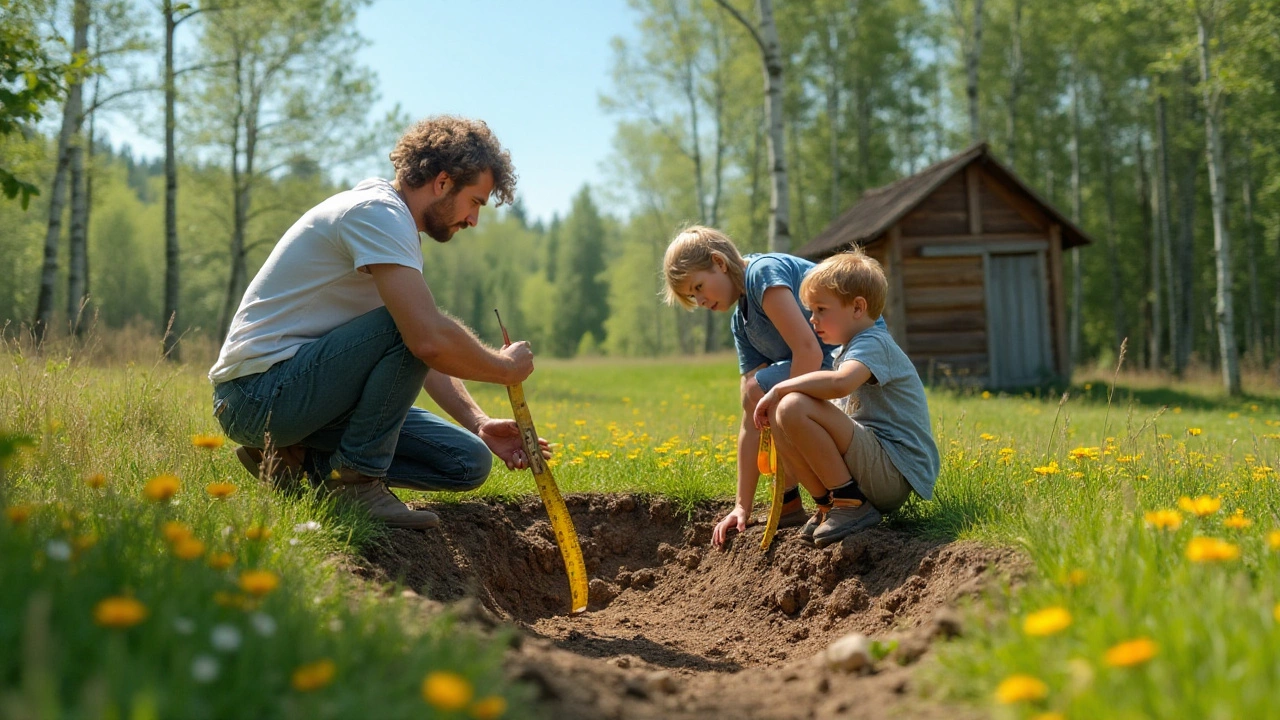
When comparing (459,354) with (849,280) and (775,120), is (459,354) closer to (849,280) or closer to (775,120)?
(849,280)

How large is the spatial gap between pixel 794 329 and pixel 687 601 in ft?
4.30

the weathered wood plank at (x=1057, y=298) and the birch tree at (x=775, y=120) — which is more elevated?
the birch tree at (x=775, y=120)

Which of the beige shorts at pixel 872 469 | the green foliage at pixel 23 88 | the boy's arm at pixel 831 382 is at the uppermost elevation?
the green foliage at pixel 23 88

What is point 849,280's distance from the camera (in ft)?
11.8

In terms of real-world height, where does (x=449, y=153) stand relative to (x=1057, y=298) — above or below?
above

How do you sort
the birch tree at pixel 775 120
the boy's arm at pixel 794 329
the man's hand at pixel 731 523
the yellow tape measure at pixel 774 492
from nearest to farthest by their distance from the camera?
the boy's arm at pixel 794 329
the yellow tape measure at pixel 774 492
the man's hand at pixel 731 523
the birch tree at pixel 775 120

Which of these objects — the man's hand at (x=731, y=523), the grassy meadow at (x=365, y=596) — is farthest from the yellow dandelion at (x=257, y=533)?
the man's hand at (x=731, y=523)

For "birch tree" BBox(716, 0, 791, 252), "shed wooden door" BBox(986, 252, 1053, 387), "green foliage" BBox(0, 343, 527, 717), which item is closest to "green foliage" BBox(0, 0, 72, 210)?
"green foliage" BBox(0, 343, 527, 717)

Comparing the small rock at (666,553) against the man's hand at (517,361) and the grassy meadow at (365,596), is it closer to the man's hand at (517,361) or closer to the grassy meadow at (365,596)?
the grassy meadow at (365,596)

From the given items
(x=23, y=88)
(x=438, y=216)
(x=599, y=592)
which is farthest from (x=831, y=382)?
(x=23, y=88)

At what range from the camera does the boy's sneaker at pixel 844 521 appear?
363 centimetres

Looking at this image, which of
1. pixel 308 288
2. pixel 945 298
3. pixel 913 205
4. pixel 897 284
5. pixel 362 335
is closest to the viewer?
pixel 362 335

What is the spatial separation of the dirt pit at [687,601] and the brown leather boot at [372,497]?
67 millimetres

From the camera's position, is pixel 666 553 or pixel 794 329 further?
pixel 666 553
